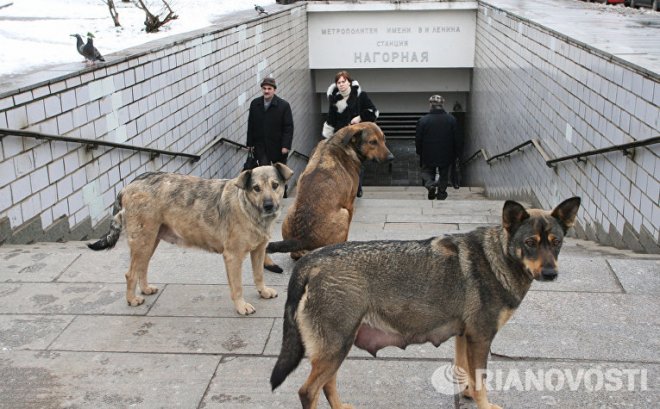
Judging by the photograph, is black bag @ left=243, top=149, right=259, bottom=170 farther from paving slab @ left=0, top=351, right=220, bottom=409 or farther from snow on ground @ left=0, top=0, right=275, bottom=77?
paving slab @ left=0, top=351, right=220, bottom=409

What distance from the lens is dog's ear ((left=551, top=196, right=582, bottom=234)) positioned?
11.0ft

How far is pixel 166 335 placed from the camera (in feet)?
14.8

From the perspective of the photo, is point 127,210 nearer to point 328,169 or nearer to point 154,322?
point 154,322

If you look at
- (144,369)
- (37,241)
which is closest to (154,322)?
(144,369)

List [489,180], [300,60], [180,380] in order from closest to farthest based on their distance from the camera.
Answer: [180,380]
[489,180]
[300,60]

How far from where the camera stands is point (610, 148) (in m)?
6.45

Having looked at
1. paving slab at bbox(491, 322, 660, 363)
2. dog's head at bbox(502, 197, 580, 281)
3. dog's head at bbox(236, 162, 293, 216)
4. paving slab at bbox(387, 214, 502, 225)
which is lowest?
paving slab at bbox(387, 214, 502, 225)

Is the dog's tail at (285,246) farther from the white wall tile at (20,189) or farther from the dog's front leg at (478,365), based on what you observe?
the dog's front leg at (478,365)

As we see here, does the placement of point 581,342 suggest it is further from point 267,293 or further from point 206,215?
point 206,215

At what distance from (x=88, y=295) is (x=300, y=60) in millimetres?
13076

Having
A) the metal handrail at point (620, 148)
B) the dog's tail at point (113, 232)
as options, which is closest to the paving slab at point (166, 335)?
the dog's tail at point (113, 232)

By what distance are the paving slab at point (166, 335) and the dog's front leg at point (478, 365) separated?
1.42 metres

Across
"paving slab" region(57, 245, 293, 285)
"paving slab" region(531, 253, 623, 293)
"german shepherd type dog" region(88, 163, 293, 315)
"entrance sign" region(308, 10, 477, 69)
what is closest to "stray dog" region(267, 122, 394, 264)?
"paving slab" region(57, 245, 293, 285)

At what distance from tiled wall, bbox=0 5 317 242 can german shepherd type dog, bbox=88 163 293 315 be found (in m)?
1.50
